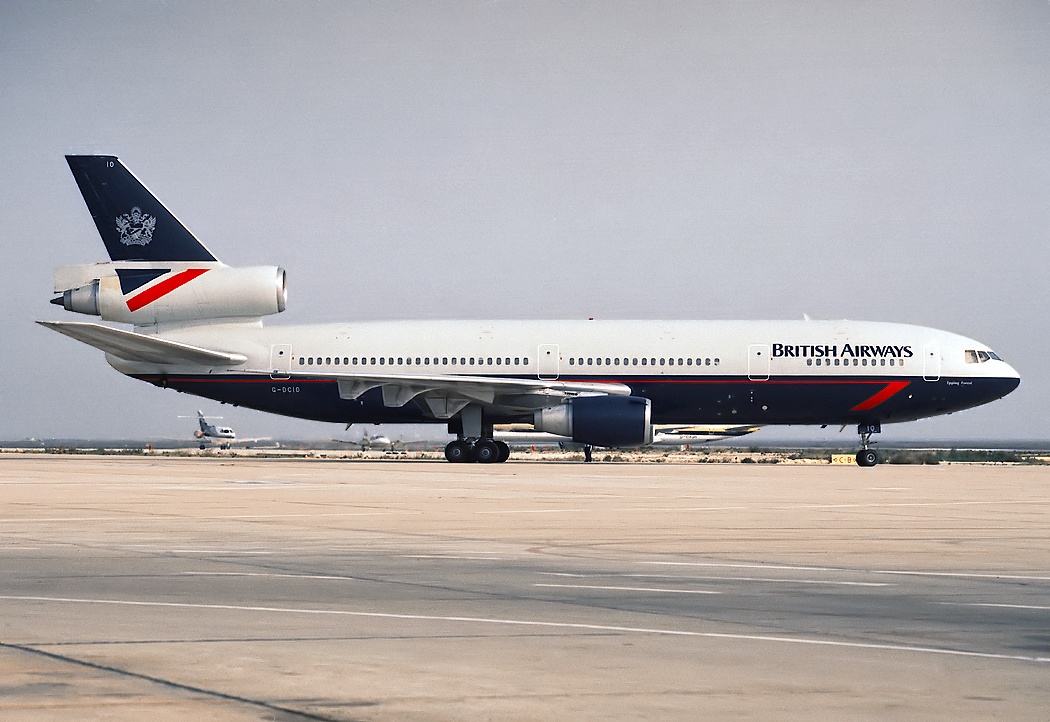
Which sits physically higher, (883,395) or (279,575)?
(883,395)

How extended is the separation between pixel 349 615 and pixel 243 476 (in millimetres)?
21612

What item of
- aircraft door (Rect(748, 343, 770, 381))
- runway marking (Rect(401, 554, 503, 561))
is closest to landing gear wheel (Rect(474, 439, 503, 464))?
aircraft door (Rect(748, 343, 770, 381))

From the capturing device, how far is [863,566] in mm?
11648

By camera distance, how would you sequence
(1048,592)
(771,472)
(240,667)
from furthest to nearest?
(771,472)
(1048,592)
(240,667)

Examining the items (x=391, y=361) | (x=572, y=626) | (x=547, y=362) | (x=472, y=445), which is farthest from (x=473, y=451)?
(x=572, y=626)

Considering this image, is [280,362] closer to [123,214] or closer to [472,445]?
[472,445]

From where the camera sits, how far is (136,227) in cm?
4134

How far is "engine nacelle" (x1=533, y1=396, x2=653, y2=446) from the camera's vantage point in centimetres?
3706

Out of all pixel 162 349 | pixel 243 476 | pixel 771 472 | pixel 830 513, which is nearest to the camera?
pixel 830 513

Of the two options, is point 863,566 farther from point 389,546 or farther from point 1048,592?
point 389,546

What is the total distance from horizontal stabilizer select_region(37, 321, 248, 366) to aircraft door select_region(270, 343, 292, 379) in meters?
0.88

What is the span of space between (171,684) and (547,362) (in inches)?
1315

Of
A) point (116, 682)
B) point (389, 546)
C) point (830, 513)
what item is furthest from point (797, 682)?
point (830, 513)

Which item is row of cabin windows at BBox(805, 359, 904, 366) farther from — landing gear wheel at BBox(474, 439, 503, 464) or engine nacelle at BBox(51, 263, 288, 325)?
engine nacelle at BBox(51, 263, 288, 325)
